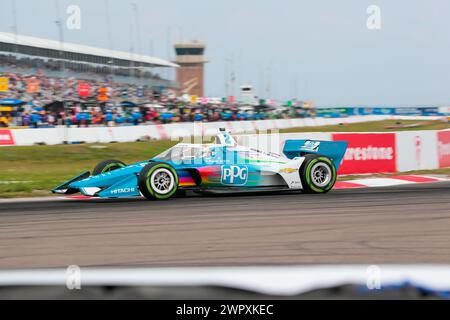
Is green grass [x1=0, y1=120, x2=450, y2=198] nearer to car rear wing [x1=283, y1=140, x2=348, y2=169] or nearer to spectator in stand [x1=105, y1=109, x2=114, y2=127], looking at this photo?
car rear wing [x1=283, y1=140, x2=348, y2=169]

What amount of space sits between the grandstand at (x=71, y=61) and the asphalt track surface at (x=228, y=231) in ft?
97.2

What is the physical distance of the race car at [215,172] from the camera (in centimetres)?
1091

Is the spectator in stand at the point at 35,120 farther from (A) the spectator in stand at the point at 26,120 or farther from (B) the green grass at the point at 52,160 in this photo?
(B) the green grass at the point at 52,160

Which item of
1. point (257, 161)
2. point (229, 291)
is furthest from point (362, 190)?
point (229, 291)

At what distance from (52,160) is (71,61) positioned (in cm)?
4274

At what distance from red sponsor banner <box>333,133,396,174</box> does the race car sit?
3.77 metres

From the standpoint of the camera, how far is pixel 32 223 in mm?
8461

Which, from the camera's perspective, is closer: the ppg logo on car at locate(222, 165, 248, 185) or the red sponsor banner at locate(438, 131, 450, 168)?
the ppg logo on car at locate(222, 165, 248, 185)

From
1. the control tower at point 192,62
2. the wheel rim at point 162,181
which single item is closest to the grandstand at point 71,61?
the wheel rim at point 162,181

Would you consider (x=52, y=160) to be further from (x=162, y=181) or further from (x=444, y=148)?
(x=444, y=148)

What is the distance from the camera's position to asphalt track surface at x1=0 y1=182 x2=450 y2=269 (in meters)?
5.85

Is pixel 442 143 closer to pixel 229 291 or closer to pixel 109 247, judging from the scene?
pixel 109 247

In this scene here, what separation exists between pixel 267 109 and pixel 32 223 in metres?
52.1

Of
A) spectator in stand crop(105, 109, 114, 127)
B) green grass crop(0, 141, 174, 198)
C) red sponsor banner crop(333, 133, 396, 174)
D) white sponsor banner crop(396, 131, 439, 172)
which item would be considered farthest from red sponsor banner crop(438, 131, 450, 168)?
spectator in stand crop(105, 109, 114, 127)
